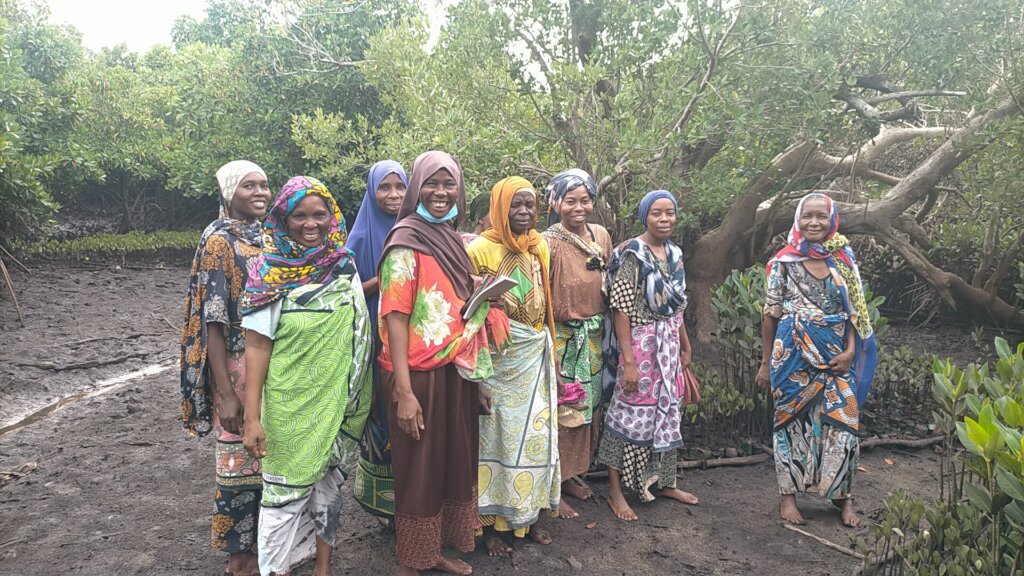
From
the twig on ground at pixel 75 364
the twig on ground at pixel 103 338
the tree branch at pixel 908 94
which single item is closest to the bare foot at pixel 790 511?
the tree branch at pixel 908 94

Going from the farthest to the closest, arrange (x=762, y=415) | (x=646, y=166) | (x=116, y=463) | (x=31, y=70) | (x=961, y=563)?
(x=31, y=70) < (x=646, y=166) < (x=762, y=415) < (x=116, y=463) < (x=961, y=563)

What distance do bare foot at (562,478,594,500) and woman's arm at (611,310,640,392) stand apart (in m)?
0.74

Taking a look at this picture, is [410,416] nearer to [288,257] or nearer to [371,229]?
[288,257]

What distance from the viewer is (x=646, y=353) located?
3.59 metres

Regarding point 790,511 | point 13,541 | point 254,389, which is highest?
point 254,389

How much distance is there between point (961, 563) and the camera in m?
2.17

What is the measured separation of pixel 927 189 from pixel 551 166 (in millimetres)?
3649

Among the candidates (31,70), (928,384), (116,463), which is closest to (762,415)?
(928,384)

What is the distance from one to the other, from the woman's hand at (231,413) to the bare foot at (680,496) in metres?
2.44

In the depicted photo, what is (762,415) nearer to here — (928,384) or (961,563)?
(928,384)

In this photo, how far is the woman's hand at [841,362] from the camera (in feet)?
11.3

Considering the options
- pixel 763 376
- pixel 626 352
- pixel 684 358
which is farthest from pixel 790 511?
pixel 626 352

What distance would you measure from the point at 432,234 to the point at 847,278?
227cm

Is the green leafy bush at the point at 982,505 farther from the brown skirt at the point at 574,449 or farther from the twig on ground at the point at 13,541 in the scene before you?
the twig on ground at the point at 13,541
